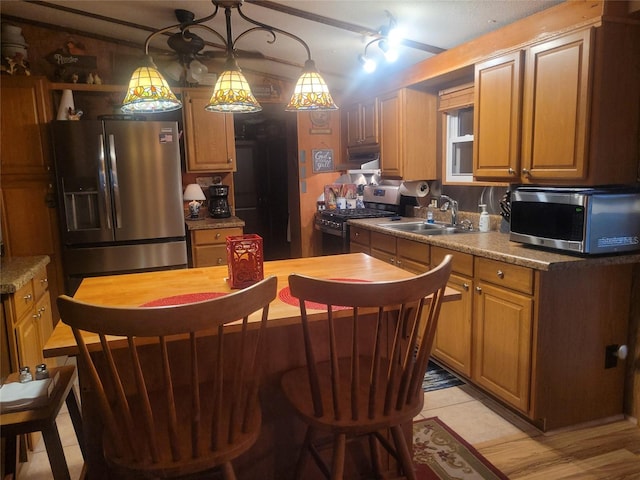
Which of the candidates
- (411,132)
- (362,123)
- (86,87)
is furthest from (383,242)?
(86,87)

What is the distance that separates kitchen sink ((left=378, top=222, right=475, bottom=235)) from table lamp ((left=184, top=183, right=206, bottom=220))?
1721 millimetres

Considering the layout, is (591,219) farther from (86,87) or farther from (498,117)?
(86,87)

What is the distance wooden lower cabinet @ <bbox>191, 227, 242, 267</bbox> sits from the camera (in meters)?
3.92

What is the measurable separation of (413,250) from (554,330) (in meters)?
1.10

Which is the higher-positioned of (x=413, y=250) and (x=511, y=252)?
(x=511, y=252)

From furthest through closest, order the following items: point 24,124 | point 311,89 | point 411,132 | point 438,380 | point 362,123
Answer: point 362,123 → point 411,132 → point 24,124 → point 438,380 → point 311,89

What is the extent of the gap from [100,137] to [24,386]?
2440mm

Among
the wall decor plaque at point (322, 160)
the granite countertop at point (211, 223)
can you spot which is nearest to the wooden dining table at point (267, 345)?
the granite countertop at point (211, 223)

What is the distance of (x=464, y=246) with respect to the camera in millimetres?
2596

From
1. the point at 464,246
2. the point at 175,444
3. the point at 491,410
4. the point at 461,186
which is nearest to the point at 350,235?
the point at 461,186

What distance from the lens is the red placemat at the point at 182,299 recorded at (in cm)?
160

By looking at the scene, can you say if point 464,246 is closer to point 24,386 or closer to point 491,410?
point 491,410

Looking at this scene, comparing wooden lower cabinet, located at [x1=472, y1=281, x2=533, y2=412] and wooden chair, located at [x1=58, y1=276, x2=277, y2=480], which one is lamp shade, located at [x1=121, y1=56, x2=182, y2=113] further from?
wooden lower cabinet, located at [x1=472, y1=281, x2=533, y2=412]

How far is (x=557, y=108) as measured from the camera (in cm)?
229
